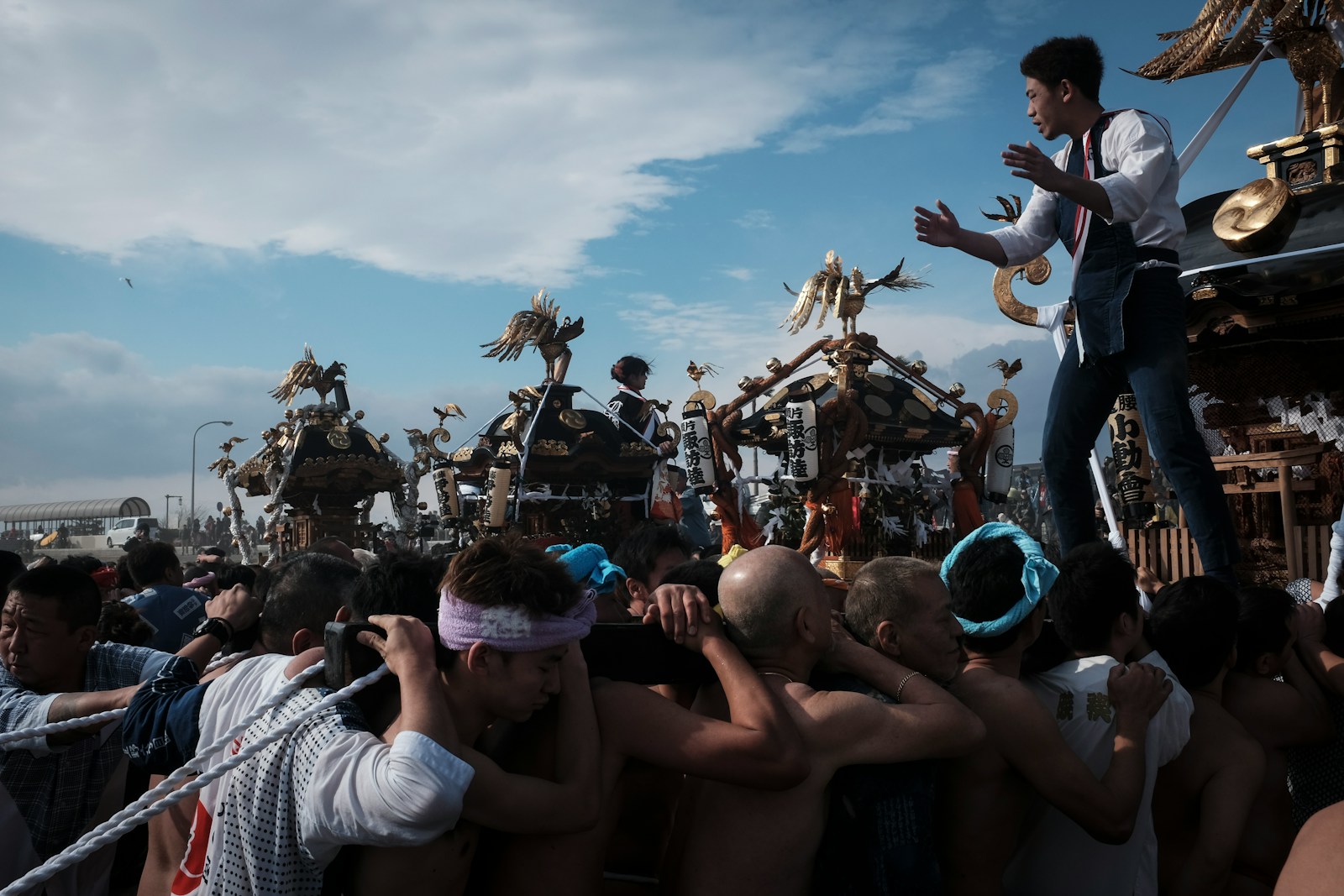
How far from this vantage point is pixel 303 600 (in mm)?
3258

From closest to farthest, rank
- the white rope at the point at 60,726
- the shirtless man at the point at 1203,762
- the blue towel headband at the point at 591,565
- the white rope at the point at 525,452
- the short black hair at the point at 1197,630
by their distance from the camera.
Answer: the white rope at the point at 60,726, the shirtless man at the point at 1203,762, the short black hair at the point at 1197,630, the blue towel headband at the point at 591,565, the white rope at the point at 525,452

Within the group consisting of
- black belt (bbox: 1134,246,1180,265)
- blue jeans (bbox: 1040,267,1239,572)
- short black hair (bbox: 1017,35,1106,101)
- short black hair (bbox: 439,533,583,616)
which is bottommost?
short black hair (bbox: 439,533,583,616)

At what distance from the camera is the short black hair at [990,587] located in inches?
120

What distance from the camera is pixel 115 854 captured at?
370 cm

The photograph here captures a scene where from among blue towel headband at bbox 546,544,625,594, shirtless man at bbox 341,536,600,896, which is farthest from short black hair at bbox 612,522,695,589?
shirtless man at bbox 341,536,600,896

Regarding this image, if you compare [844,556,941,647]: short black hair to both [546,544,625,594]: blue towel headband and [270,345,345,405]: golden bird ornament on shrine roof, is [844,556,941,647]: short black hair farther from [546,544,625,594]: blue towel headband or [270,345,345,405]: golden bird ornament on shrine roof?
[270,345,345,405]: golden bird ornament on shrine roof

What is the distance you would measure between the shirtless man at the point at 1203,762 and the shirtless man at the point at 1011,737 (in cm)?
33

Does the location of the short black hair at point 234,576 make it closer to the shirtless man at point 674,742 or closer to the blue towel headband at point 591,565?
the blue towel headband at point 591,565

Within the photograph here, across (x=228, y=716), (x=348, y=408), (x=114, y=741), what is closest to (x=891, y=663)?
(x=228, y=716)

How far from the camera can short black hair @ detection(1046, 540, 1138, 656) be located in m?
3.16

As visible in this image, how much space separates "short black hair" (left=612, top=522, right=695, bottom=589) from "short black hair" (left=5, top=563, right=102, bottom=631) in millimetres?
2329

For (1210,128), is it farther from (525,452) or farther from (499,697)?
(525,452)

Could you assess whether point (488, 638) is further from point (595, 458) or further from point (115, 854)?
point (595, 458)

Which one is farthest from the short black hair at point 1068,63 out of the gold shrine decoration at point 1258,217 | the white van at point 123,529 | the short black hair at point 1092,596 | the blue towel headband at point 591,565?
the white van at point 123,529
